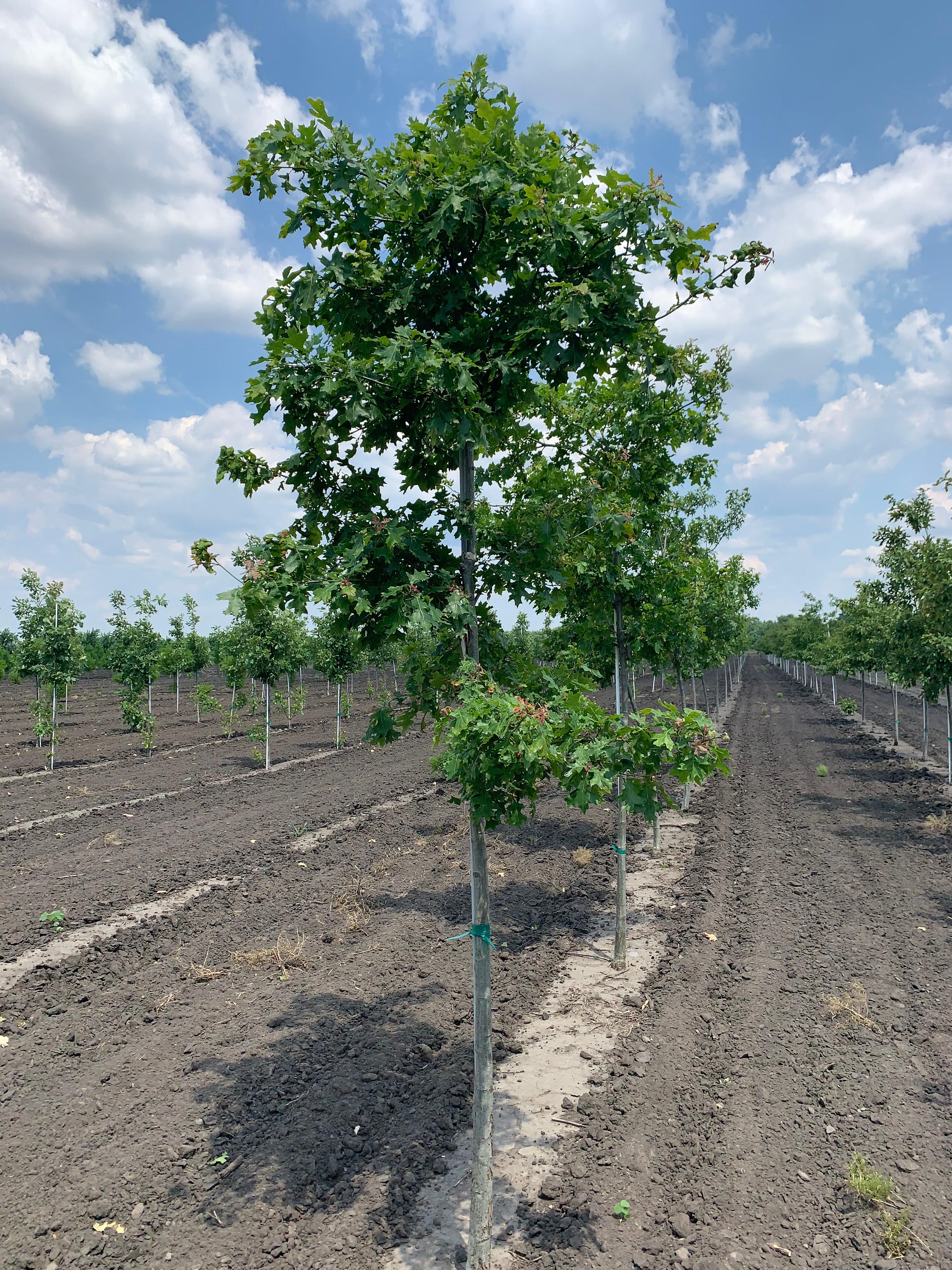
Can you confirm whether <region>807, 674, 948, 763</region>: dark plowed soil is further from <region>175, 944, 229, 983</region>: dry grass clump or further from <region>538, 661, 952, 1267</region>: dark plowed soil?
<region>175, 944, 229, 983</region>: dry grass clump

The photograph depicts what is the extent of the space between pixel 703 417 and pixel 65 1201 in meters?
8.23

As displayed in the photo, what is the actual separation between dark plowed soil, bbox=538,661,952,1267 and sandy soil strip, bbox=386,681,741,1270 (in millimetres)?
202

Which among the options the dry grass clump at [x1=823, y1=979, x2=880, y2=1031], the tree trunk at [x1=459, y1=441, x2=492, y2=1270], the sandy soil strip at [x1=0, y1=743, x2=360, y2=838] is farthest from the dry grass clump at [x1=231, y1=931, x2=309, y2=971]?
the sandy soil strip at [x1=0, y1=743, x2=360, y2=838]

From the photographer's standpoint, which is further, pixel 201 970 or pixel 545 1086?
pixel 201 970

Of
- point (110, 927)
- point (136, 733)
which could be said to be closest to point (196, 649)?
point (136, 733)

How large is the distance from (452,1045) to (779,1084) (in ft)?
9.11

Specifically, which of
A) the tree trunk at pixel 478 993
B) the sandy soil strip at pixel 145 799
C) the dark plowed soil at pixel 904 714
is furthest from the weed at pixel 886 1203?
the dark plowed soil at pixel 904 714

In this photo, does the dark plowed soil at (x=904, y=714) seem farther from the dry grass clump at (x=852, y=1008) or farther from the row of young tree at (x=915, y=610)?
the dry grass clump at (x=852, y=1008)

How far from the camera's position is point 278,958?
8.17 meters

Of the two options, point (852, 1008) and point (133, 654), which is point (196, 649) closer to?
point (133, 654)

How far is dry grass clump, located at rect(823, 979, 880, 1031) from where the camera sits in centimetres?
668

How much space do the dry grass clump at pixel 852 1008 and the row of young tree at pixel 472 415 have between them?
13.5 feet

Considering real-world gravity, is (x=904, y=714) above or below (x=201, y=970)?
above

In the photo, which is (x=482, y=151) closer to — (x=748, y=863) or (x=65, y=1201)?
(x=65, y=1201)
